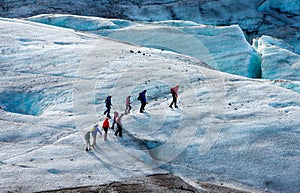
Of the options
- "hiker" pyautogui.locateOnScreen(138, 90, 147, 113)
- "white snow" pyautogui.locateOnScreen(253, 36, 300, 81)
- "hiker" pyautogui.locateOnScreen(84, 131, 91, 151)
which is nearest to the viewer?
"hiker" pyautogui.locateOnScreen(84, 131, 91, 151)

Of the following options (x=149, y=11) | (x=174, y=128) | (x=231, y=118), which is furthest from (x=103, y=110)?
(x=149, y=11)

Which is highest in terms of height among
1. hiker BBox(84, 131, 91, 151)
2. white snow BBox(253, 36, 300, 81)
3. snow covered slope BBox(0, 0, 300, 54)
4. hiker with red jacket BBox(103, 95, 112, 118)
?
snow covered slope BBox(0, 0, 300, 54)

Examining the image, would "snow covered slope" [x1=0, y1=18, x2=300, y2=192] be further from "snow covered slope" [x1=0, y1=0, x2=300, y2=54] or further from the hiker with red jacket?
"snow covered slope" [x1=0, y1=0, x2=300, y2=54]

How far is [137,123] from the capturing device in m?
23.7

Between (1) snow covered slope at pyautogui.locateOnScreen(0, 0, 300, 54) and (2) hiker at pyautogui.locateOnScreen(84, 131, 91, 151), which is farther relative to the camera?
(1) snow covered slope at pyautogui.locateOnScreen(0, 0, 300, 54)

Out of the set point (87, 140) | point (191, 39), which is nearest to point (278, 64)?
point (191, 39)

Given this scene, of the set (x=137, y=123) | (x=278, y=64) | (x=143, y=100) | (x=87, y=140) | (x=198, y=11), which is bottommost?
(x=87, y=140)

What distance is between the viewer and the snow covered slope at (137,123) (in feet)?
66.0

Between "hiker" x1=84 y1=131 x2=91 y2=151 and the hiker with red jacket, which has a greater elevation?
the hiker with red jacket

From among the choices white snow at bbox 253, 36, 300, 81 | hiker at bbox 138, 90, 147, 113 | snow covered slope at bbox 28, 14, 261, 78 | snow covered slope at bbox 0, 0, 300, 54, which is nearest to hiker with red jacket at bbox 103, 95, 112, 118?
hiker at bbox 138, 90, 147, 113

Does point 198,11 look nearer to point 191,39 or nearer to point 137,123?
point 191,39

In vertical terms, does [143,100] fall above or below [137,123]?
above

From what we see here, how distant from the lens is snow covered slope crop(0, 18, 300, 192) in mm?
20109

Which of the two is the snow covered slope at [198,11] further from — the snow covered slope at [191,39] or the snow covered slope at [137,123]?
the snow covered slope at [137,123]
